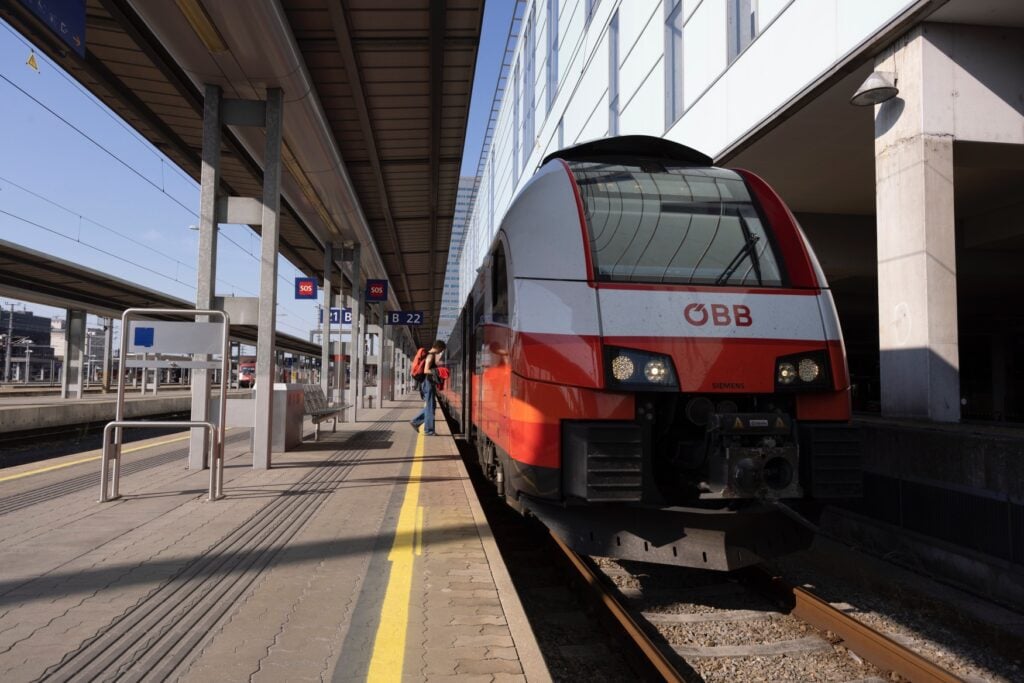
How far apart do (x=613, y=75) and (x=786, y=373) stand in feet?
40.6

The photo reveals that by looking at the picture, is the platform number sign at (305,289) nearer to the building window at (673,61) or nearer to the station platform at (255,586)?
the building window at (673,61)

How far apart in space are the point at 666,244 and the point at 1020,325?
25.0m

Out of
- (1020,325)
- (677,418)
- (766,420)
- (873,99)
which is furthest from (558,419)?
(1020,325)

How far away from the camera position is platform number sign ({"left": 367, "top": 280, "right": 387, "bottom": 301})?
19.6m

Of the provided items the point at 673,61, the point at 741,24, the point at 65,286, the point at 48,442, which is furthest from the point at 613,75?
the point at 65,286

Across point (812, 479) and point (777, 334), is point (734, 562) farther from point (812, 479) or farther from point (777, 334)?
point (777, 334)

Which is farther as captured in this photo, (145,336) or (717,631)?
(145,336)

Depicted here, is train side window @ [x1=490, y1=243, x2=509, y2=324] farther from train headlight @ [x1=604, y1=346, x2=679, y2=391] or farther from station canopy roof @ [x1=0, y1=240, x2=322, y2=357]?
station canopy roof @ [x1=0, y1=240, x2=322, y2=357]

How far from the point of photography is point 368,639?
3.24m

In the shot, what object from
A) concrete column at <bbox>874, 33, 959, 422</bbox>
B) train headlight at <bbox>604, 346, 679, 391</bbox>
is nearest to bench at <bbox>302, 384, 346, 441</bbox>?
train headlight at <bbox>604, 346, 679, 391</bbox>

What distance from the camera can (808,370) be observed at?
171 inches

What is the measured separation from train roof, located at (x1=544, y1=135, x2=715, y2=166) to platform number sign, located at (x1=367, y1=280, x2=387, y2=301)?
1449 cm

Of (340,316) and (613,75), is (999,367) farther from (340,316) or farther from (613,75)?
(340,316)

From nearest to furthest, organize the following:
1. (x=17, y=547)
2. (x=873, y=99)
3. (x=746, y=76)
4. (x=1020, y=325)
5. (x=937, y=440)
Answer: (x=17, y=547) → (x=937, y=440) → (x=873, y=99) → (x=746, y=76) → (x=1020, y=325)
